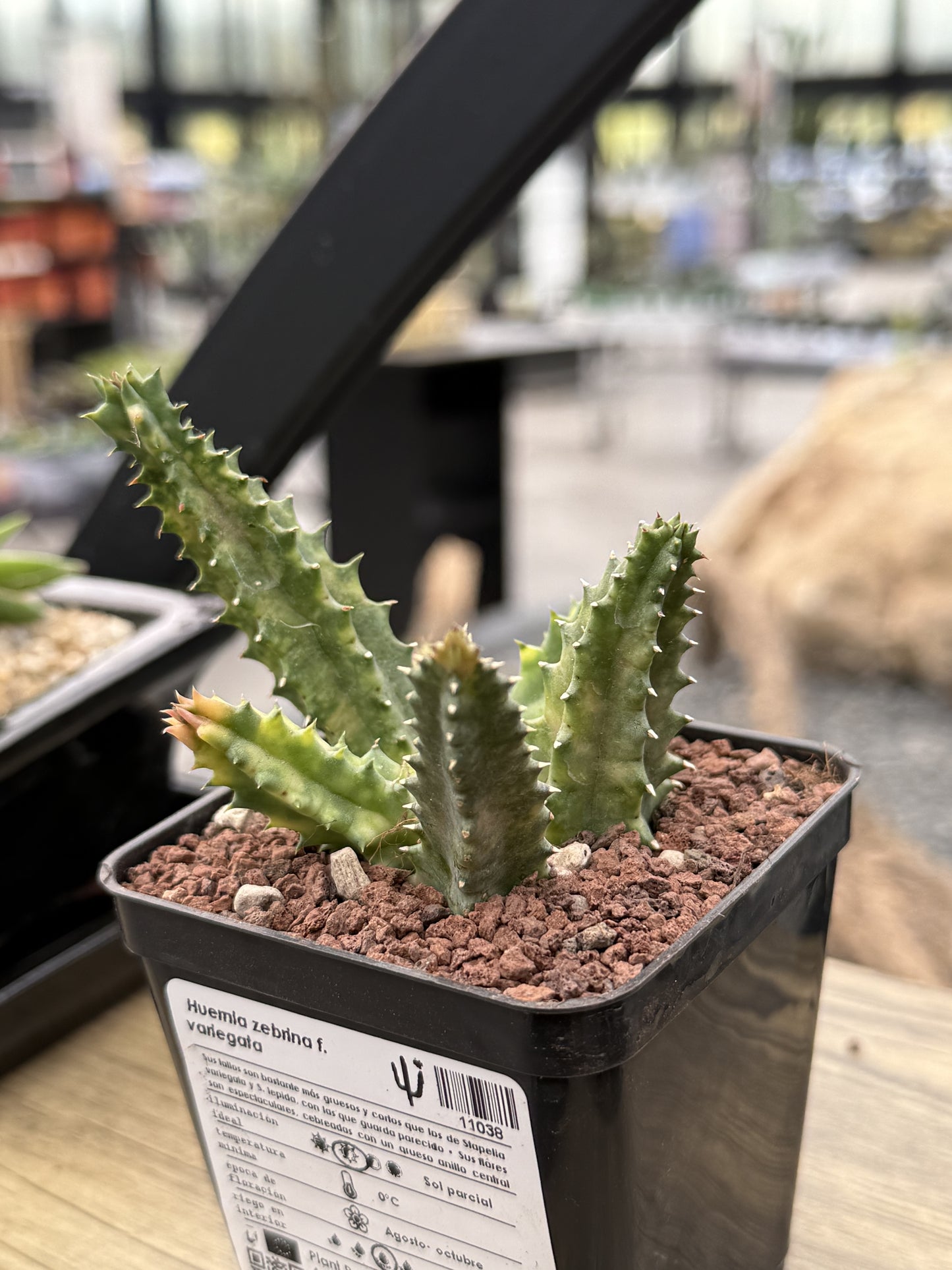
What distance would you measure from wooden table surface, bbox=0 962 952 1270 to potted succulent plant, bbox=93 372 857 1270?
6 centimetres

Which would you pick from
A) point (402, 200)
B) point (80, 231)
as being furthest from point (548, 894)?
point (80, 231)

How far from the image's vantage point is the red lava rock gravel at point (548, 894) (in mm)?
373

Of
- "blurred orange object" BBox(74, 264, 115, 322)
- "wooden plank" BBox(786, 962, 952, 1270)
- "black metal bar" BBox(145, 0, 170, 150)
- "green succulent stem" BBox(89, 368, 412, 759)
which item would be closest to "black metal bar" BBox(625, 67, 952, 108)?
"black metal bar" BBox(145, 0, 170, 150)

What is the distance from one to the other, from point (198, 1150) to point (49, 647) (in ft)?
0.95

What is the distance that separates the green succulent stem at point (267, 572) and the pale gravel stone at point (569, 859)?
66 mm

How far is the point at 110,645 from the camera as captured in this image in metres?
0.73

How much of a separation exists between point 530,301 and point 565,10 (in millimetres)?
8111

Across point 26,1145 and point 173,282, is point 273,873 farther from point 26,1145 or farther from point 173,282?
point 173,282

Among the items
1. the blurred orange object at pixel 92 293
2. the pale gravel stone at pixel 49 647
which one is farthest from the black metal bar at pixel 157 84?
the pale gravel stone at pixel 49 647

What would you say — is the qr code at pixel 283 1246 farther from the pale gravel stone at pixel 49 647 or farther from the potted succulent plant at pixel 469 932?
the pale gravel stone at pixel 49 647

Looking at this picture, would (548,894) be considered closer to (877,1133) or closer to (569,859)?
(569,859)

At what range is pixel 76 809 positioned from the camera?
0.67 m

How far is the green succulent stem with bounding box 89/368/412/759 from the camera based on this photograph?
42 cm

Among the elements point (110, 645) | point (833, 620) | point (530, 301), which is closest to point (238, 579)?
point (110, 645)
